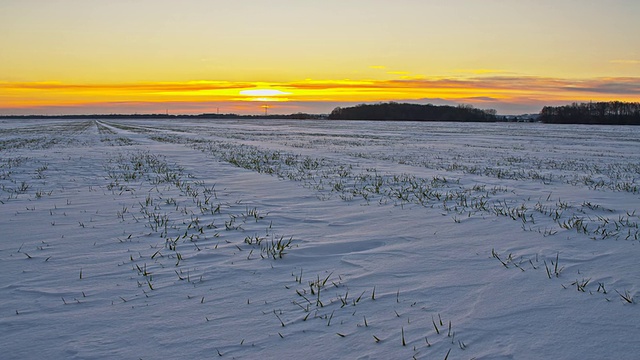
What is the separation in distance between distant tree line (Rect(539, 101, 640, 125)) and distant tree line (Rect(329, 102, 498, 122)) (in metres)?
27.5

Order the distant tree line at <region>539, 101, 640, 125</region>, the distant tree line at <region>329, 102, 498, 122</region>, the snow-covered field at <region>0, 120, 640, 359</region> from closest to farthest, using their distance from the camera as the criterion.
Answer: the snow-covered field at <region>0, 120, 640, 359</region>
the distant tree line at <region>539, 101, 640, 125</region>
the distant tree line at <region>329, 102, 498, 122</region>

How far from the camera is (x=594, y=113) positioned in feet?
373

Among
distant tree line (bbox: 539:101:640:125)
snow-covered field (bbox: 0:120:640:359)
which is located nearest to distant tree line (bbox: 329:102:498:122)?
distant tree line (bbox: 539:101:640:125)

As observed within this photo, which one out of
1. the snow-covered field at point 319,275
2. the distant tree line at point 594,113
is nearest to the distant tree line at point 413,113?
the distant tree line at point 594,113

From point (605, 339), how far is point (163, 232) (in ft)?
16.4

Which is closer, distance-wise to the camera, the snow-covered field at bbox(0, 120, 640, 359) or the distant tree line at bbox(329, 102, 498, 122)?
the snow-covered field at bbox(0, 120, 640, 359)

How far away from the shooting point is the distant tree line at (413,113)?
14712 cm

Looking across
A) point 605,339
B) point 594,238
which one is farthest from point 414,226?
point 605,339

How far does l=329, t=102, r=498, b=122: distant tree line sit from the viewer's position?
147 m

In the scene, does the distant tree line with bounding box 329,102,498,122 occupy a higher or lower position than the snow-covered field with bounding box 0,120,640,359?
higher

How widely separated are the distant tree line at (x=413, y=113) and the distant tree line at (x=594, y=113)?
2754 centimetres

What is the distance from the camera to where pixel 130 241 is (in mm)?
5379

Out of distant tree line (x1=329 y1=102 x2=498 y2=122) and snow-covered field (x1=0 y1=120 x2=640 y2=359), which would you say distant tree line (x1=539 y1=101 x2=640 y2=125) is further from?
snow-covered field (x1=0 y1=120 x2=640 y2=359)

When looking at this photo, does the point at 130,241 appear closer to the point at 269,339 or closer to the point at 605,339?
the point at 269,339
